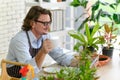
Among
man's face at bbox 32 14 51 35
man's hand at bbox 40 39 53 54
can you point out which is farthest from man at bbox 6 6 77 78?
man's hand at bbox 40 39 53 54

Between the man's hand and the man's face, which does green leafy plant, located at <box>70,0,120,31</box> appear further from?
the man's hand

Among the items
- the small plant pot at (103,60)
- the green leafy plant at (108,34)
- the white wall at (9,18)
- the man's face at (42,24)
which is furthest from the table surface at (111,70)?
the white wall at (9,18)

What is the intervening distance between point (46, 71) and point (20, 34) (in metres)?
0.51

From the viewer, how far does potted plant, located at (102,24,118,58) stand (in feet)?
8.34

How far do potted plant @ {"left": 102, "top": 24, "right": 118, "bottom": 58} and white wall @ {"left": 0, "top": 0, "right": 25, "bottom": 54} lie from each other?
5.66 ft

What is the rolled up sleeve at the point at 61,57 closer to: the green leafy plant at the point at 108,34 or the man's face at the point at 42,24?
the man's face at the point at 42,24

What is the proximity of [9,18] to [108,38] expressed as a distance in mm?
1788

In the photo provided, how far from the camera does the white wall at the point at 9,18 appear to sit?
378 centimetres

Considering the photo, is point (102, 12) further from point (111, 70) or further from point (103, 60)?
point (111, 70)

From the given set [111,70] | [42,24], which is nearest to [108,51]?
[111,70]

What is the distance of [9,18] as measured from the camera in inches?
152

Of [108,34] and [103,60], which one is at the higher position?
[108,34]

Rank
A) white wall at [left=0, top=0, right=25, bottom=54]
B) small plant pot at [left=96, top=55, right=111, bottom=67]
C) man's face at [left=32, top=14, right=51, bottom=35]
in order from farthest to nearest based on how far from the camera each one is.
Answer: white wall at [left=0, top=0, right=25, bottom=54] < man's face at [left=32, top=14, right=51, bottom=35] < small plant pot at [left=96, top=55, right=111, bottom=67]

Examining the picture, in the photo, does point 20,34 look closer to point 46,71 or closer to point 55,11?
point 46,71
